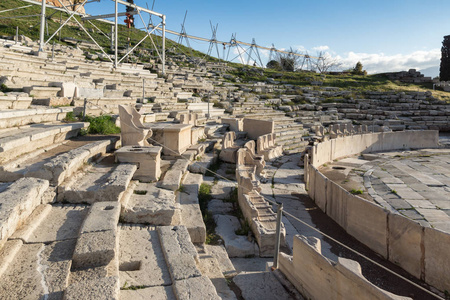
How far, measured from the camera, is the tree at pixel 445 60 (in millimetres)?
40219

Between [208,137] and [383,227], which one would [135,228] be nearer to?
[383,227]

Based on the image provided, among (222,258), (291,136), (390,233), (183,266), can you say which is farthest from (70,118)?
(291,136)

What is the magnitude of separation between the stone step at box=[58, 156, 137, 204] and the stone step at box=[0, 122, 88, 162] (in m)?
1.00

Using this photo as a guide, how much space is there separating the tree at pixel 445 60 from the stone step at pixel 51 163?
4647 cm

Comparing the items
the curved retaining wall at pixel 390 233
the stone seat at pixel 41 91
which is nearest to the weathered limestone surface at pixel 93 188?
the curved retaining wall at pixel 390 233

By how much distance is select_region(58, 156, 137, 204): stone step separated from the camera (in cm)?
435

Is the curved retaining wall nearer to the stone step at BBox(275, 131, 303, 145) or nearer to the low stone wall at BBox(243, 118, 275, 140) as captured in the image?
the low stone wall at BBox(243, 118, 275, 140)

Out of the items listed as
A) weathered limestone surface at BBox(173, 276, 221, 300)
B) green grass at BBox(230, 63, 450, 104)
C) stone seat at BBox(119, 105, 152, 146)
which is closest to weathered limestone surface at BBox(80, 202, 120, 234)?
weathered limestone surface at BBox(173, 276, 221, 300)

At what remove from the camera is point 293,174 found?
10.5 metres

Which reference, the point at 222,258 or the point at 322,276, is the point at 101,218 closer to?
the point at 222,258

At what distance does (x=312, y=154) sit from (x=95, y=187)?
7.84 meters

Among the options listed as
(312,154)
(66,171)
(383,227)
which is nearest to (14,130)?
(66,171)

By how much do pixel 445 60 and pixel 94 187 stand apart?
4804 centimetres

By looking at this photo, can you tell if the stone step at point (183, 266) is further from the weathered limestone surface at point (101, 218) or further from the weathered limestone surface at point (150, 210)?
the weathered limestone surface at point (101, 218)
